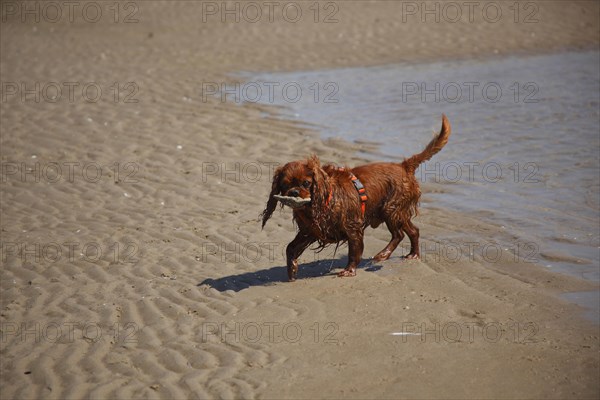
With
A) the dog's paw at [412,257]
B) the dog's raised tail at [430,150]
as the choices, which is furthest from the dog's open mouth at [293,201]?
the dog's paw at [412,257]

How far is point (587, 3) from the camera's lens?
1941cm

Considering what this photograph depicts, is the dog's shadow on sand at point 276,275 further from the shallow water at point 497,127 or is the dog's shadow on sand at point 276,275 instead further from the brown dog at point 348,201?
the shallow water at point 497,127

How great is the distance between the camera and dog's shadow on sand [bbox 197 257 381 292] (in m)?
6.84

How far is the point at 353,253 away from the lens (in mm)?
6812

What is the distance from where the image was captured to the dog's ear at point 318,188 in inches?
252

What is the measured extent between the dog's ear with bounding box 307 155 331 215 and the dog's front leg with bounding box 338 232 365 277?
518mm

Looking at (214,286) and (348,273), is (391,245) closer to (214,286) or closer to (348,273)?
(348,273)

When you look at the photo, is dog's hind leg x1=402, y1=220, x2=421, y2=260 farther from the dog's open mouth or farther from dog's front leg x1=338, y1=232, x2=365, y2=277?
the dog's open mouth

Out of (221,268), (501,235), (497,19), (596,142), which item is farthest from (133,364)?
(497,19)

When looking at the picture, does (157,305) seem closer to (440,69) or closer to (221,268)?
(221,268)

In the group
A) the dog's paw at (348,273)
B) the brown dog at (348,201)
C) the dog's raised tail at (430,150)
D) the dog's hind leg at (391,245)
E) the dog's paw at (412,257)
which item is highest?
the dog's raised tail at (430,150)

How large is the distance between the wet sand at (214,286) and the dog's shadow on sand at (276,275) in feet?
0.09

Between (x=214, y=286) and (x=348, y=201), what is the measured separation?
1.47 m

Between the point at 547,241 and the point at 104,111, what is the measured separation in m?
8.49
